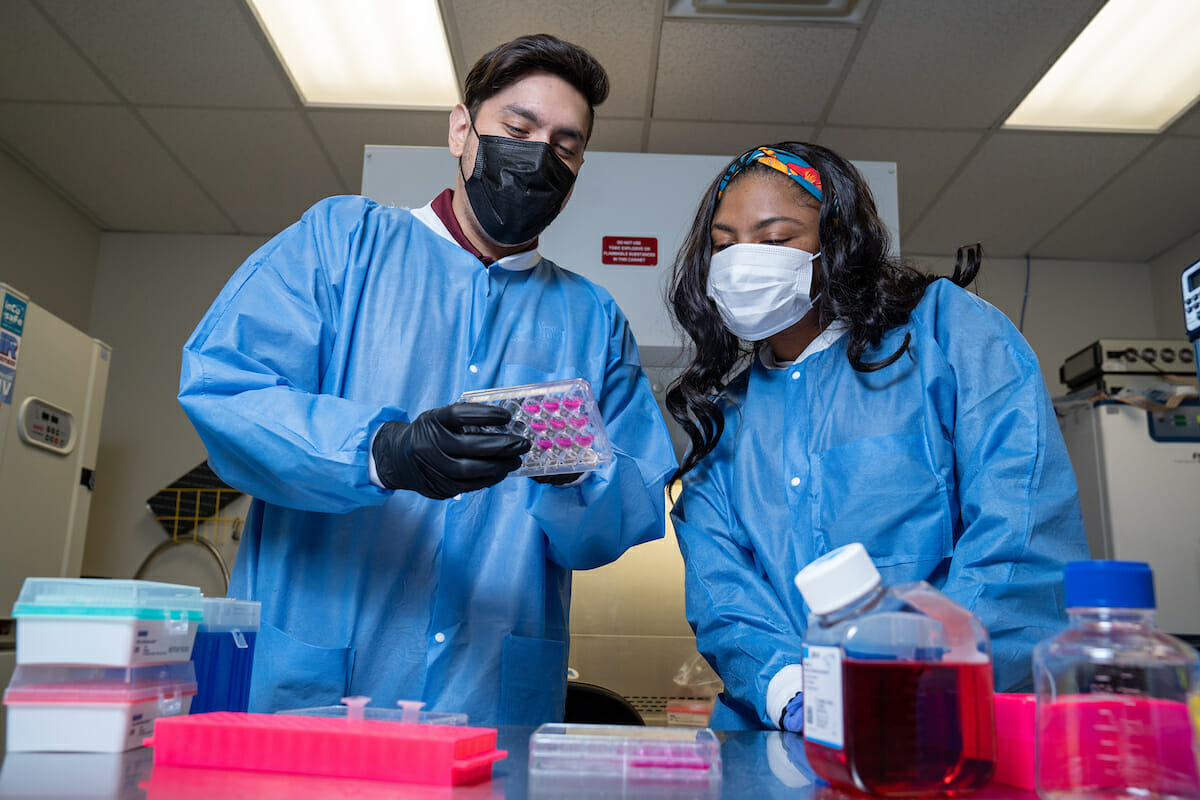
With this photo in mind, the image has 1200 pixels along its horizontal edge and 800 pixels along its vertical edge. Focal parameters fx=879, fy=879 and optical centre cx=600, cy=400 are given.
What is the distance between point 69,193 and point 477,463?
11.8 feet

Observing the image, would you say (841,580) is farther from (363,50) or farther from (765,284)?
(363,50)

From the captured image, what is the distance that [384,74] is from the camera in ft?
9.52

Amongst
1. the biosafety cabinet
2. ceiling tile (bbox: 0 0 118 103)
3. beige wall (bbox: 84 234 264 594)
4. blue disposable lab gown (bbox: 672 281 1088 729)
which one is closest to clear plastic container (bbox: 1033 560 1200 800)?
blue disposable lab gown (bbox: 672 281 1088 729)

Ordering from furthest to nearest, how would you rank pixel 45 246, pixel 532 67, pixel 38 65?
1. pixel 45 246
2. pixel 38 65
3. pixel 532 67

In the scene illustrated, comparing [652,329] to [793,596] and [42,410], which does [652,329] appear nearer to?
[793,596]

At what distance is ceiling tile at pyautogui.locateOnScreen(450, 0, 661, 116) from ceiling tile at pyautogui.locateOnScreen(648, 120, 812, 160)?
373 mm

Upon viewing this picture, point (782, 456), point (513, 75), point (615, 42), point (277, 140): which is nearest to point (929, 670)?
point (782, 456)

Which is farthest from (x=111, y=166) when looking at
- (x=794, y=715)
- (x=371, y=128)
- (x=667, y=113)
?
(x=794, y=715)

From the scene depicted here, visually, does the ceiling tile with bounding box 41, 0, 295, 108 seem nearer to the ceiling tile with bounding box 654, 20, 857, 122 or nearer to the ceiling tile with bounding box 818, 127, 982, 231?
the ceiling tile with bounding box 654, 20, 857, 122

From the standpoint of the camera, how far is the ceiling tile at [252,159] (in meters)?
3.13

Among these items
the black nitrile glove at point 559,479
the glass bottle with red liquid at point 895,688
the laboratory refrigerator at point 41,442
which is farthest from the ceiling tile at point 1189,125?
the laboratory refrigerator at point 41,442

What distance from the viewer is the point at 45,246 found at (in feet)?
11.9

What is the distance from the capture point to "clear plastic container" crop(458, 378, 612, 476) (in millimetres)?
842

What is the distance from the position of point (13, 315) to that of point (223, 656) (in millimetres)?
2255
